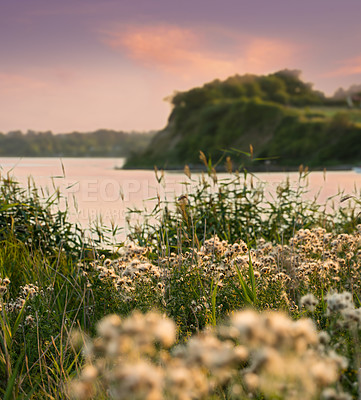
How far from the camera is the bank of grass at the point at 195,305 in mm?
924

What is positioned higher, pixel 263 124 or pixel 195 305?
pixel 263 124

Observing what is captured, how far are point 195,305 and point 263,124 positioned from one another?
7010 cm

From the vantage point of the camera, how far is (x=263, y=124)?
71125mm

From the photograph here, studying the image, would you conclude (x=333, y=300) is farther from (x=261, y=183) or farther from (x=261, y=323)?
(x=261, y=183)

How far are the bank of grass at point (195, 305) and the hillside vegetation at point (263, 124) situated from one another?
152ft

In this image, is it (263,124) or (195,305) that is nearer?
(195,305)

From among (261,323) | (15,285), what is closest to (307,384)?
(261,323)

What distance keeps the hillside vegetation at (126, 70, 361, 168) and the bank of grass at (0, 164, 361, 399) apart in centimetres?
4644

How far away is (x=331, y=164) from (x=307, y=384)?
53.9 metres

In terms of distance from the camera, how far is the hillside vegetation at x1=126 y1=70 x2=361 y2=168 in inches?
2277

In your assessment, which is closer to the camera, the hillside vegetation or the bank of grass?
Answer: the bank of grass

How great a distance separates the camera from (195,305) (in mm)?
3854

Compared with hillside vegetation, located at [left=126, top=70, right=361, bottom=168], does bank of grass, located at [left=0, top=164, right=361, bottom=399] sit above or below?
below

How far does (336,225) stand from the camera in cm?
818
